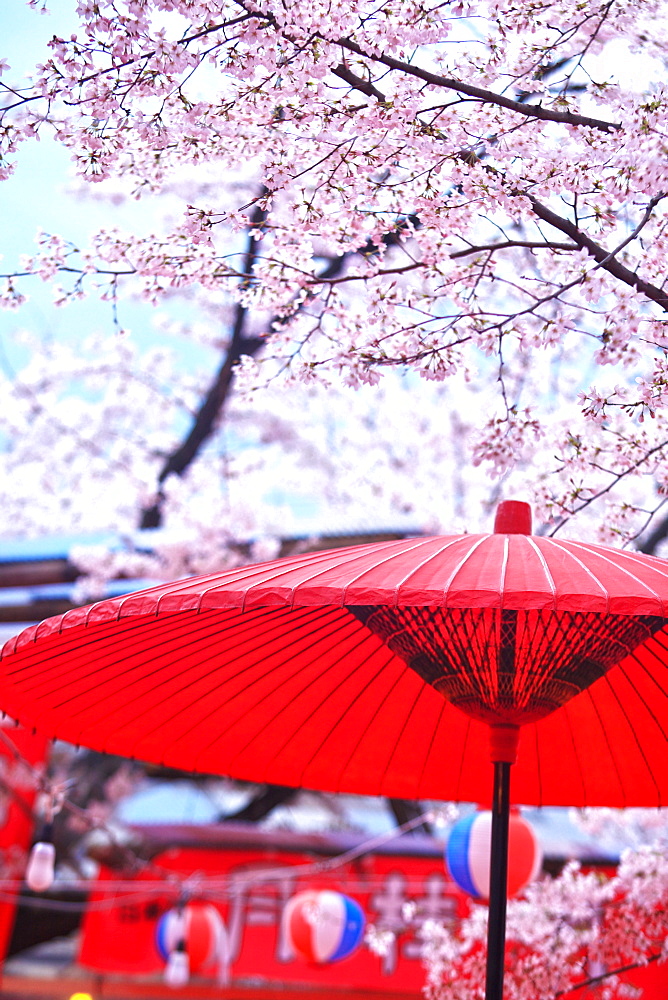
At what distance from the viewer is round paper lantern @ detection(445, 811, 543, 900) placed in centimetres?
370

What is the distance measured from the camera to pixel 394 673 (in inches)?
90.7

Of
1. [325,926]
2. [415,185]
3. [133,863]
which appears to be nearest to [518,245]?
[415,185]

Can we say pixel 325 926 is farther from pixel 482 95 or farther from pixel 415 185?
pixel 482 95

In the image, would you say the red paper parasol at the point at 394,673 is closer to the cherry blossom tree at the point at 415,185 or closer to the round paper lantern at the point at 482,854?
the cherry blossom tree at the point at 415,185

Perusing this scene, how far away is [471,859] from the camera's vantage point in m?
3.72

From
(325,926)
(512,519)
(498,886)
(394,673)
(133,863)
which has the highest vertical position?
(512,519)

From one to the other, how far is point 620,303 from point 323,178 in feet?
2.76

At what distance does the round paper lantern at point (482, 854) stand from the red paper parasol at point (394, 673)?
1.42m

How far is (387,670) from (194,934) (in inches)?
229

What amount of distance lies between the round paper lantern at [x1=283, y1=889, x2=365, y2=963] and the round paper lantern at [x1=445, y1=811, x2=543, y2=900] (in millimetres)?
2095

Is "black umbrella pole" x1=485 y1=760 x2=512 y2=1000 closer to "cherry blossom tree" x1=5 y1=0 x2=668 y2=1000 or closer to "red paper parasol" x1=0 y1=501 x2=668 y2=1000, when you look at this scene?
"red paper parasol" x1=0 y1=501 x2=668 y2=1000

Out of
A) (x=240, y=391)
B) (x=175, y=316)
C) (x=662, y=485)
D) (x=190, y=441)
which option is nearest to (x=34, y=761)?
(x=190, y=441)

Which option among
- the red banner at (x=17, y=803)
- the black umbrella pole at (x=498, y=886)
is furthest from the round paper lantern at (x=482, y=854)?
the red banner at (x=17, y=803)

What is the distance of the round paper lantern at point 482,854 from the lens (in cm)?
370
